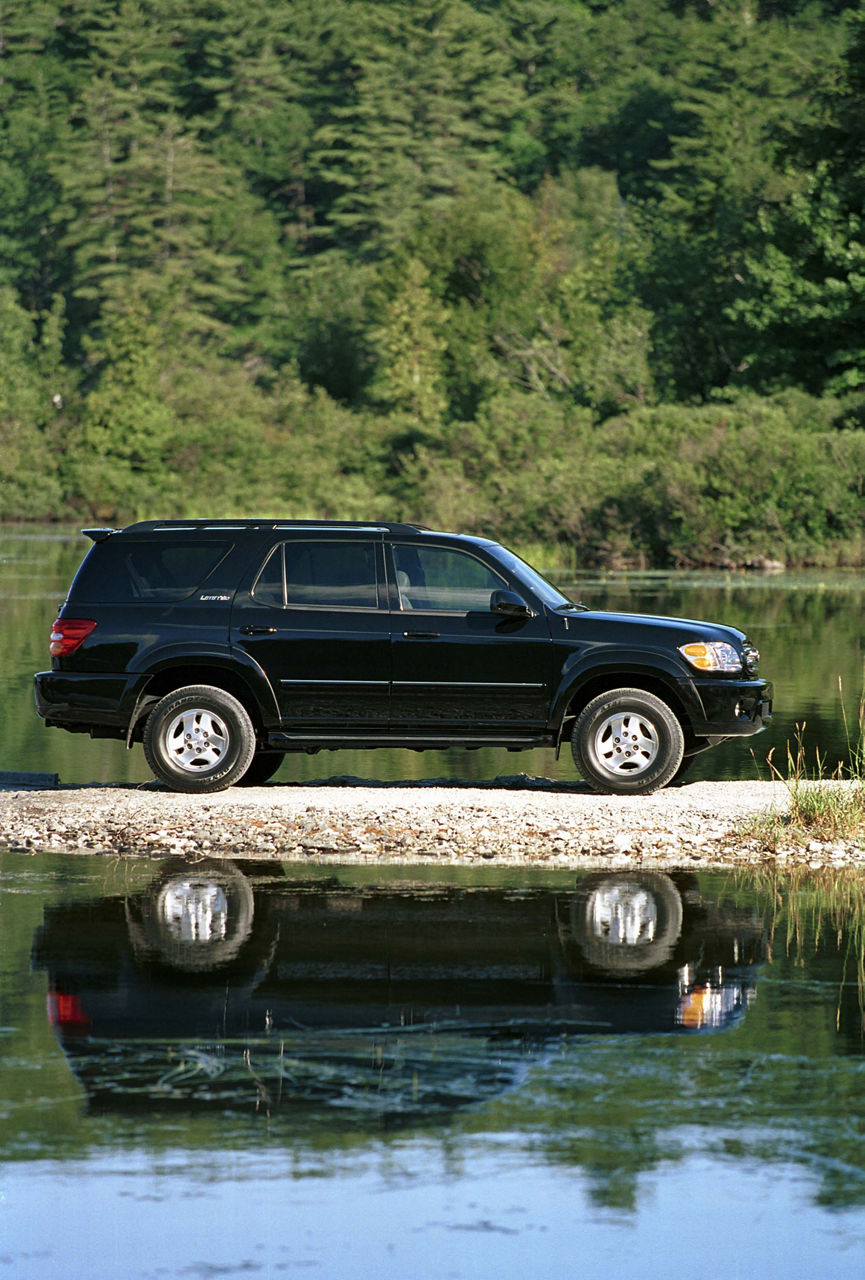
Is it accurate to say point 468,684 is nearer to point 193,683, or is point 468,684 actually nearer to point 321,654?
point 321,654

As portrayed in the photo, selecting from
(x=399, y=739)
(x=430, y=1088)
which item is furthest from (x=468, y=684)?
(x=430, y=1088)

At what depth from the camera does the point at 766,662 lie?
92.2 ft

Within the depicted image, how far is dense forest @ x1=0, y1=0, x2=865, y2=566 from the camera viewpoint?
206 ft

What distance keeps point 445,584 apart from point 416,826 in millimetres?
2337

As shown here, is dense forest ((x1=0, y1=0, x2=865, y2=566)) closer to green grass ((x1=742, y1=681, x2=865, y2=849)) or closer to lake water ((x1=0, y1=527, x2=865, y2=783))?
lake water ((x1=0, y1=527, x2=865, y2=783))

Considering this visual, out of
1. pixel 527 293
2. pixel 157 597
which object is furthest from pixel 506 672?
pixel 527 293

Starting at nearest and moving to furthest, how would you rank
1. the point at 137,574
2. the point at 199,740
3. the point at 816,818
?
1. the point at 816,818
2. the point at 199,740
3. the point at 137,574

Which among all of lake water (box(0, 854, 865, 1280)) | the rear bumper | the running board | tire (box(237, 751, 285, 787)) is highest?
the rear bumper

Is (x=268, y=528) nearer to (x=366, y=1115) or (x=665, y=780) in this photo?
(x=665, y=780)

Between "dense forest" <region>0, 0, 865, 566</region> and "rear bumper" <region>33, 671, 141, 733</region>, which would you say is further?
"dense forest" <region>0, 0, 865, 566</region>

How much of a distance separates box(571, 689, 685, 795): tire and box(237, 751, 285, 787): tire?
8.22 feet

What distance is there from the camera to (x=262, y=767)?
16125 millimetres

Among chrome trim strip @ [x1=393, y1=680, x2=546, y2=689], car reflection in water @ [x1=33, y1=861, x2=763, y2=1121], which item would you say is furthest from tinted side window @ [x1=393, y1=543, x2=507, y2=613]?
car reflection in water @ [x1=33, y1=861, x2=763, y2=1121]

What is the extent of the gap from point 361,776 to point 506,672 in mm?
2690
